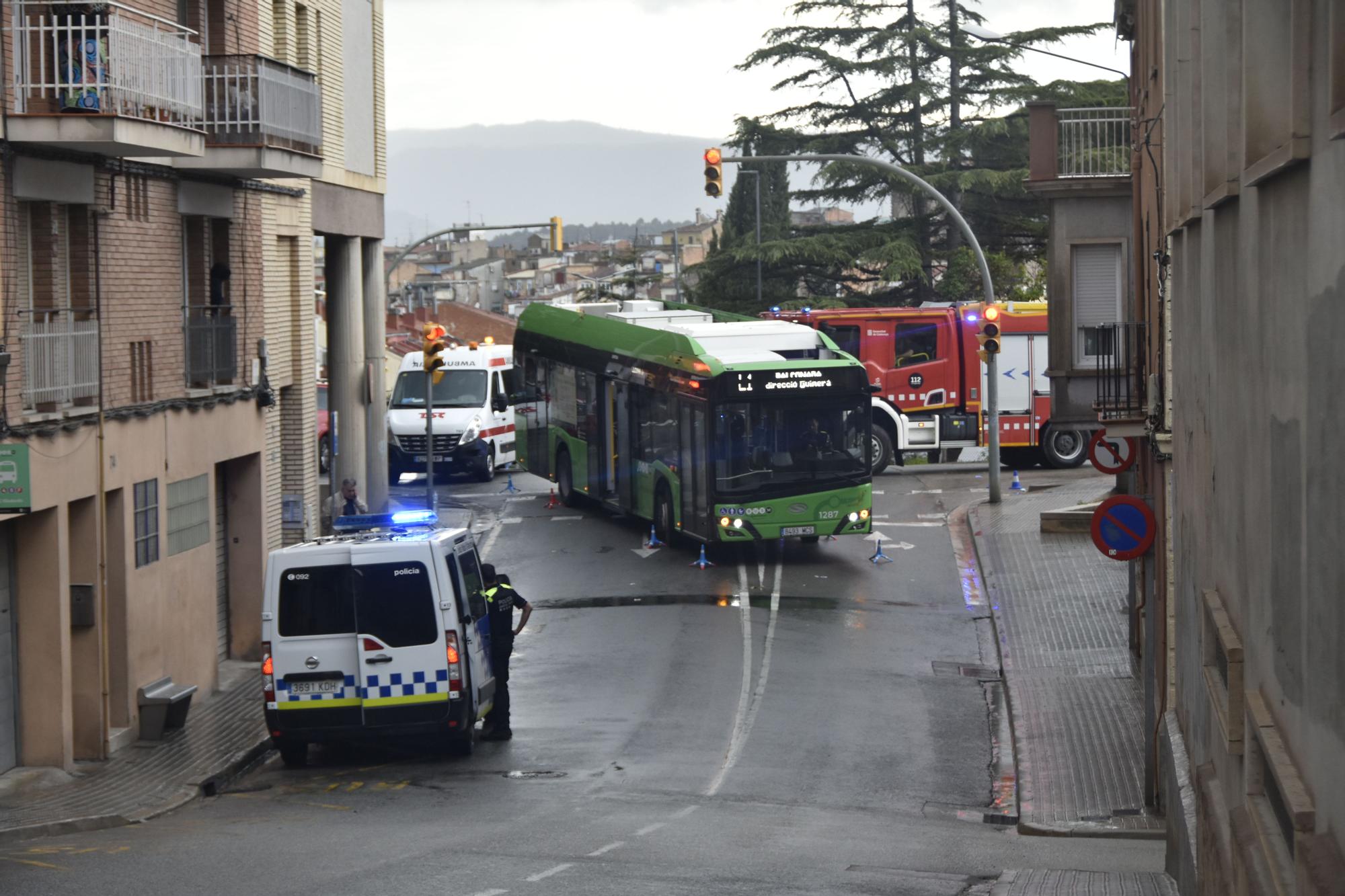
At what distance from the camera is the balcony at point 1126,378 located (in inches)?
659

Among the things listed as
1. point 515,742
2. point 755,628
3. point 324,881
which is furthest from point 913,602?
point 324,881

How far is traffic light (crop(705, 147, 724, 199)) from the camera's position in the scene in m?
27.4

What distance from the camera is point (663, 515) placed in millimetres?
26766

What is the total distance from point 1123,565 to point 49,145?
15.5 meters

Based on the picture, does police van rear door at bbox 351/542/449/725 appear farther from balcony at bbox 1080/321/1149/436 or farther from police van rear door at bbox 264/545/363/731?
balcony at bbox 1080/321/1149/436

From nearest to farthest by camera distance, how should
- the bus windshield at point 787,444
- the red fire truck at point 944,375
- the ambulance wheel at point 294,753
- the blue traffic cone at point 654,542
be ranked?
the ambulance wheel at point 294,753 → the bus windshield at point 787,444 → the blue traffic cone at point 654,542 → the red fire truck at point 944,375

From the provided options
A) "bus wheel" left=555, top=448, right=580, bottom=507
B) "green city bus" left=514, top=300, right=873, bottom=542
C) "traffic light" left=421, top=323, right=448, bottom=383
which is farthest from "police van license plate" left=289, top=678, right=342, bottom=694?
"bus wheel" left=555, top=448, right=580, bottom=507

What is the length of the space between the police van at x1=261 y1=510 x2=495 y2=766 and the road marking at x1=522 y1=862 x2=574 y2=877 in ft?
13.6

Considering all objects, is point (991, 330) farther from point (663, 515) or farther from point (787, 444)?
point (663, 515)

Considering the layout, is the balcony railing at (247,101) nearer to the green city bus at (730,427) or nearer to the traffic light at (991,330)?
the green city bus at (730,427)

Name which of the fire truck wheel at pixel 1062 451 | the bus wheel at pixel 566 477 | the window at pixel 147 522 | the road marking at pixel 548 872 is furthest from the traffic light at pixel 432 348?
the road marking at pixel 548 872

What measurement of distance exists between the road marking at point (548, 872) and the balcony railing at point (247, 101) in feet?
35.6

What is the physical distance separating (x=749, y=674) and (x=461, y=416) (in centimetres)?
1809

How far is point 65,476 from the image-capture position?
15852 millimetres
